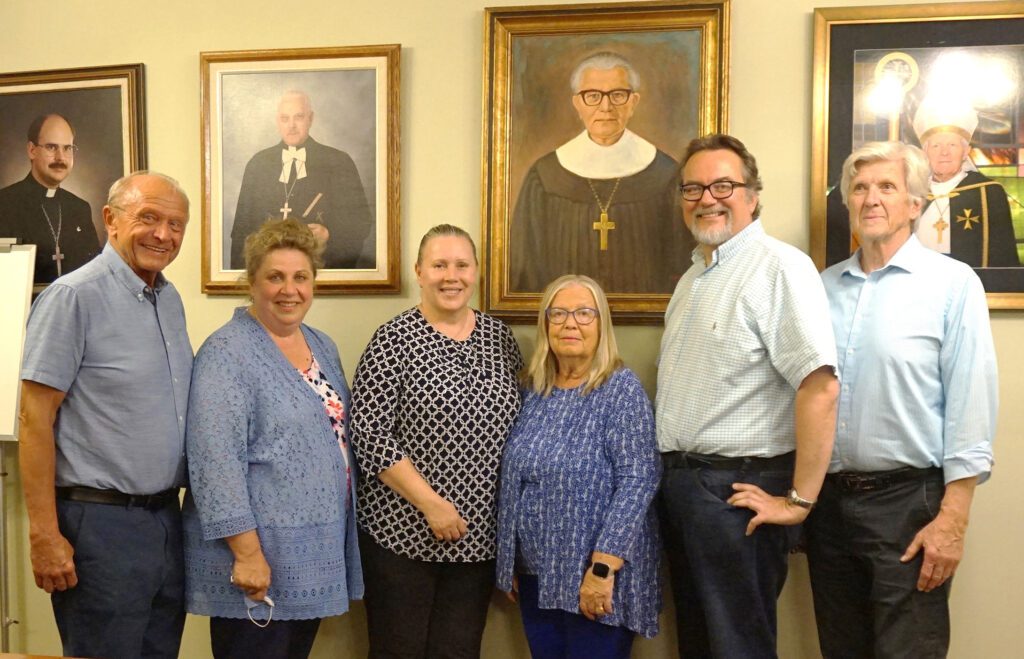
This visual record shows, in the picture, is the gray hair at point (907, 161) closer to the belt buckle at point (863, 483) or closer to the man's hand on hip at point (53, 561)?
the belt buckle at point (863, 483)

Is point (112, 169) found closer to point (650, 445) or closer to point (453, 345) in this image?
point (453, 345)

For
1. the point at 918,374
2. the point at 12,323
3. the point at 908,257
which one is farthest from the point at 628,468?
the point at 12,323

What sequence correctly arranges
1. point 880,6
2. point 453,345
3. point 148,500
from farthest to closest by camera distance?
point 880,6, point 453,345, point 148,500

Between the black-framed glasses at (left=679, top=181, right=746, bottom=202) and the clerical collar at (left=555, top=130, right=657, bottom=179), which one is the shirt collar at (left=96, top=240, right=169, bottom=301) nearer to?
the clerical collar at (left=555, top=130, right=657, bottom=179)

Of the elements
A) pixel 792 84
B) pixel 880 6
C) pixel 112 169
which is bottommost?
pixel 112 169

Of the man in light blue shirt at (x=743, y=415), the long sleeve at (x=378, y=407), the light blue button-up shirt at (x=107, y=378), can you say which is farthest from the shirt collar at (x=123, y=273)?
the man in light blue shirt at (x=743, y=415)

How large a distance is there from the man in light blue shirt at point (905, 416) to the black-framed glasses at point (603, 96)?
749 millimetres

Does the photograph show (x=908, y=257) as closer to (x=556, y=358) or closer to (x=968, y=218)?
(x=968, y=218)

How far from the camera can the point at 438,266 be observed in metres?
2.09

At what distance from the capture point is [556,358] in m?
2.14

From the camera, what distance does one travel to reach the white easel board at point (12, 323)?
2.43m

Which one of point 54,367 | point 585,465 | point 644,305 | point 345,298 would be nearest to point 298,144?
point 345,298

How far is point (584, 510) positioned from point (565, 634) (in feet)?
1.22

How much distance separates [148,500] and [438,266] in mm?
943
